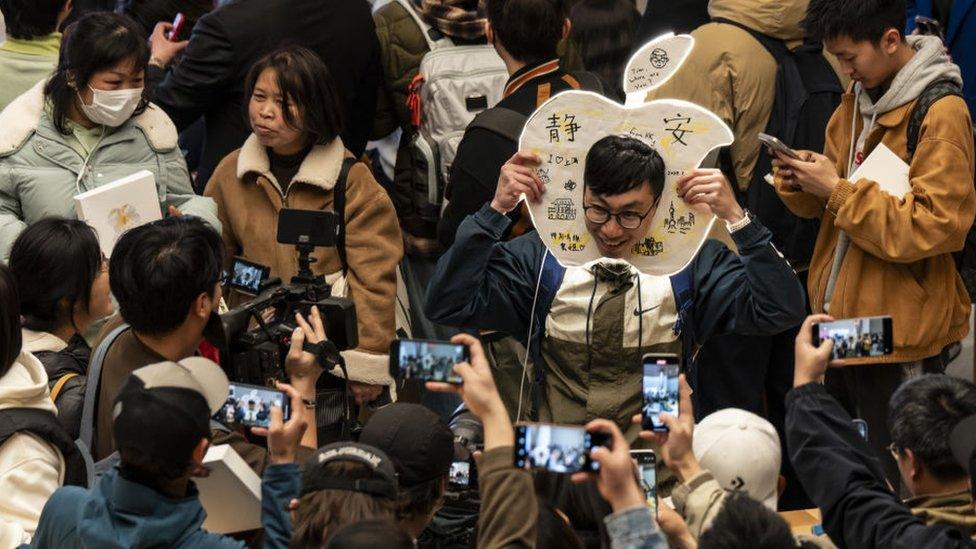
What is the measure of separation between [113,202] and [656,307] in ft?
5.89

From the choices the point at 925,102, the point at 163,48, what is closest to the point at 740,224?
the point at 925,102

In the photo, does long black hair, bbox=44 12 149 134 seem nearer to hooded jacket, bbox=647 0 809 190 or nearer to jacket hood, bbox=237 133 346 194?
jacket hood, bbox=237 133 346 194

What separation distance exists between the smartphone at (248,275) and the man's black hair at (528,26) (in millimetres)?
1334

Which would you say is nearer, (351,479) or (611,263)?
(351,479)

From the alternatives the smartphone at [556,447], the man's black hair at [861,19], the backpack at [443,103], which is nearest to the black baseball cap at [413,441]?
the smartphone at [556,447]

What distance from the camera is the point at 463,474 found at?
12.6ft

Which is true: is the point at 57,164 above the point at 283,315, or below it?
above

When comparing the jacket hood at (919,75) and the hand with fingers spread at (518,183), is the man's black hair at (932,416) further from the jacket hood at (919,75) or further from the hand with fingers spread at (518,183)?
the jacket hood at (919,75)

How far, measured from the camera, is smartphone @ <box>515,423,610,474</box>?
121 inches

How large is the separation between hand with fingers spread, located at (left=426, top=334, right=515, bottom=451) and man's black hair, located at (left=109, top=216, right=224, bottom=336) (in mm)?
762

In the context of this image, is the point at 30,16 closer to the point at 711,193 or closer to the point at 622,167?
the point at 622,167

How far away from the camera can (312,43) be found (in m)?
5.93

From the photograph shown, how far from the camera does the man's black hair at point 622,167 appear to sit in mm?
4090

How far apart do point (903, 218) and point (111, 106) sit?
2.50m
